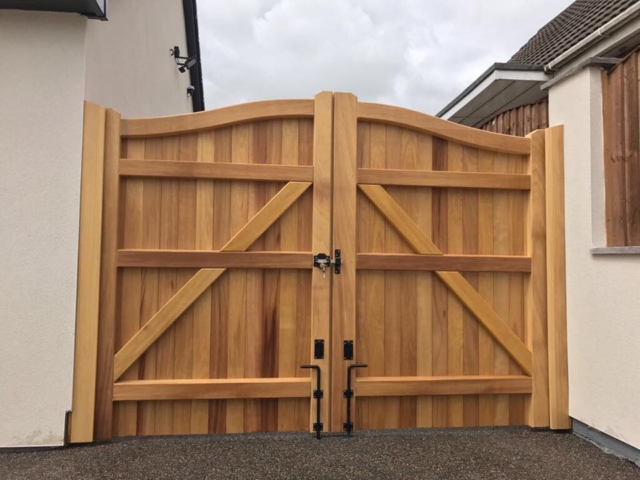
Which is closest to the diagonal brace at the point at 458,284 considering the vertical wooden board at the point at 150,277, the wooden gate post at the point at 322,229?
the wooden gate post at the point at 322,229

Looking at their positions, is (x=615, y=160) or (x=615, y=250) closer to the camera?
(x=615, y=250)

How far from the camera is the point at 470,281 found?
288 cm

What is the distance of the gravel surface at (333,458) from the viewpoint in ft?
7.25

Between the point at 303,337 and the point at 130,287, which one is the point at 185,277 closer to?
the point at 130,287

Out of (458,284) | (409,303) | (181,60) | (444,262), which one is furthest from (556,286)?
(181,60)

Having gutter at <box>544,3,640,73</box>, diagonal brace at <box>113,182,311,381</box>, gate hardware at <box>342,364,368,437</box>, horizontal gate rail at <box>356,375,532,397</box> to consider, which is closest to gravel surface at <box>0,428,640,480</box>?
gate hardware at <box>342,364,368,437</box>

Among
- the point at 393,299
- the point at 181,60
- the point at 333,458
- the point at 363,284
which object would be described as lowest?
the point at 333,458

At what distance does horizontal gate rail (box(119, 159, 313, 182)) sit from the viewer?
263 centimetres

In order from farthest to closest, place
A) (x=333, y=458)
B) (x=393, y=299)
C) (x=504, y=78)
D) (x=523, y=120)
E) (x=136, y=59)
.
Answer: (x=136, y=59) < (x=523, y=120) < (x=504, y=78) < (x=393, y=299) < (x=333, y=458)

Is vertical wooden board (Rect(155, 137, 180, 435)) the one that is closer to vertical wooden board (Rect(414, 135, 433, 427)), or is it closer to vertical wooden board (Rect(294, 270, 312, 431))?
vertical wooden board (Rect(294, 270, 312, 431))

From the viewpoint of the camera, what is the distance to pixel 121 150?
2646 millimetres

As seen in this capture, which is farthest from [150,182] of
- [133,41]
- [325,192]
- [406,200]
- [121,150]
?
[133,41]

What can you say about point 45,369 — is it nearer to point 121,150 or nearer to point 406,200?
point 121,150

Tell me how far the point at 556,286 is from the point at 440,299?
2.67ft
